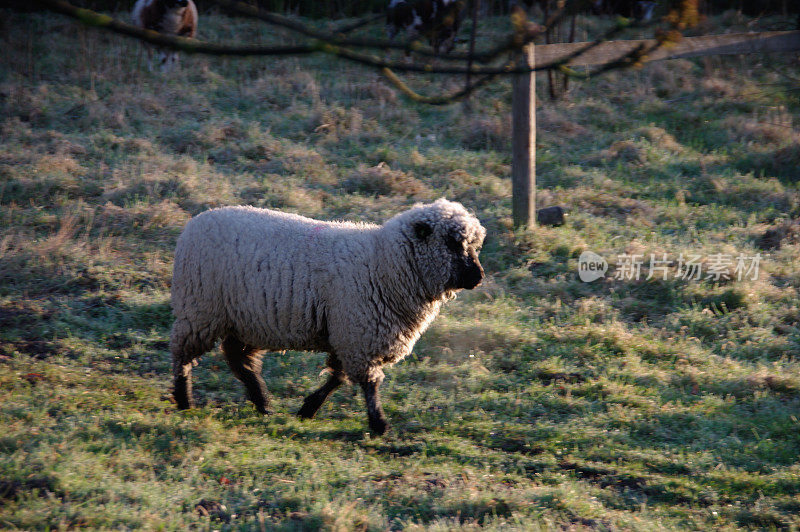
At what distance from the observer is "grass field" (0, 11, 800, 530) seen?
14.4 ft

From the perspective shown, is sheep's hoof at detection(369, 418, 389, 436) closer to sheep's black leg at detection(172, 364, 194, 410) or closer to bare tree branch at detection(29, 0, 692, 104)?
sheep's black leg at detection(172, 364, 194, 410)

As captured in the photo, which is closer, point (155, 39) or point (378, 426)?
point (155, 39)

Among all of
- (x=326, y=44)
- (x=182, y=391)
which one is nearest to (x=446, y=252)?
(x=182, y=391)

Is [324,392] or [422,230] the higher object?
[422,230]

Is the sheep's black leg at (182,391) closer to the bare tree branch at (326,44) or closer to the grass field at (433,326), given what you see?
the grass field at (433,326)

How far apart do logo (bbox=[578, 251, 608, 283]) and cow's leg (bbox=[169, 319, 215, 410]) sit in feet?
14.7

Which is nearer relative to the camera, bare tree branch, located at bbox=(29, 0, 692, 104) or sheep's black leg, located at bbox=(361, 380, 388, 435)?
bare tree branch, located at bbox=(29, 0, 692, 104)

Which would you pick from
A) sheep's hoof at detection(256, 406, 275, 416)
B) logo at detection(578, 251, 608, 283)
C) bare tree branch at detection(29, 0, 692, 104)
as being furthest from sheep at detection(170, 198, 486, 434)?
logo at detection(578, 251, 608, 283)

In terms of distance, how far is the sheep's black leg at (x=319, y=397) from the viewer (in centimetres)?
558

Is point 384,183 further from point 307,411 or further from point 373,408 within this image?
point 373,408

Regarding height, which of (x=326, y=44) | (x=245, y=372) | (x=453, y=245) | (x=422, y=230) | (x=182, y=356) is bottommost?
(x=245, y=372)

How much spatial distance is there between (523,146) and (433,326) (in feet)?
9.25

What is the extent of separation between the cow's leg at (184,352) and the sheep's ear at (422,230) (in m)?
1.76

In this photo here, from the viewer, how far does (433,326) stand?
716 centimetres
